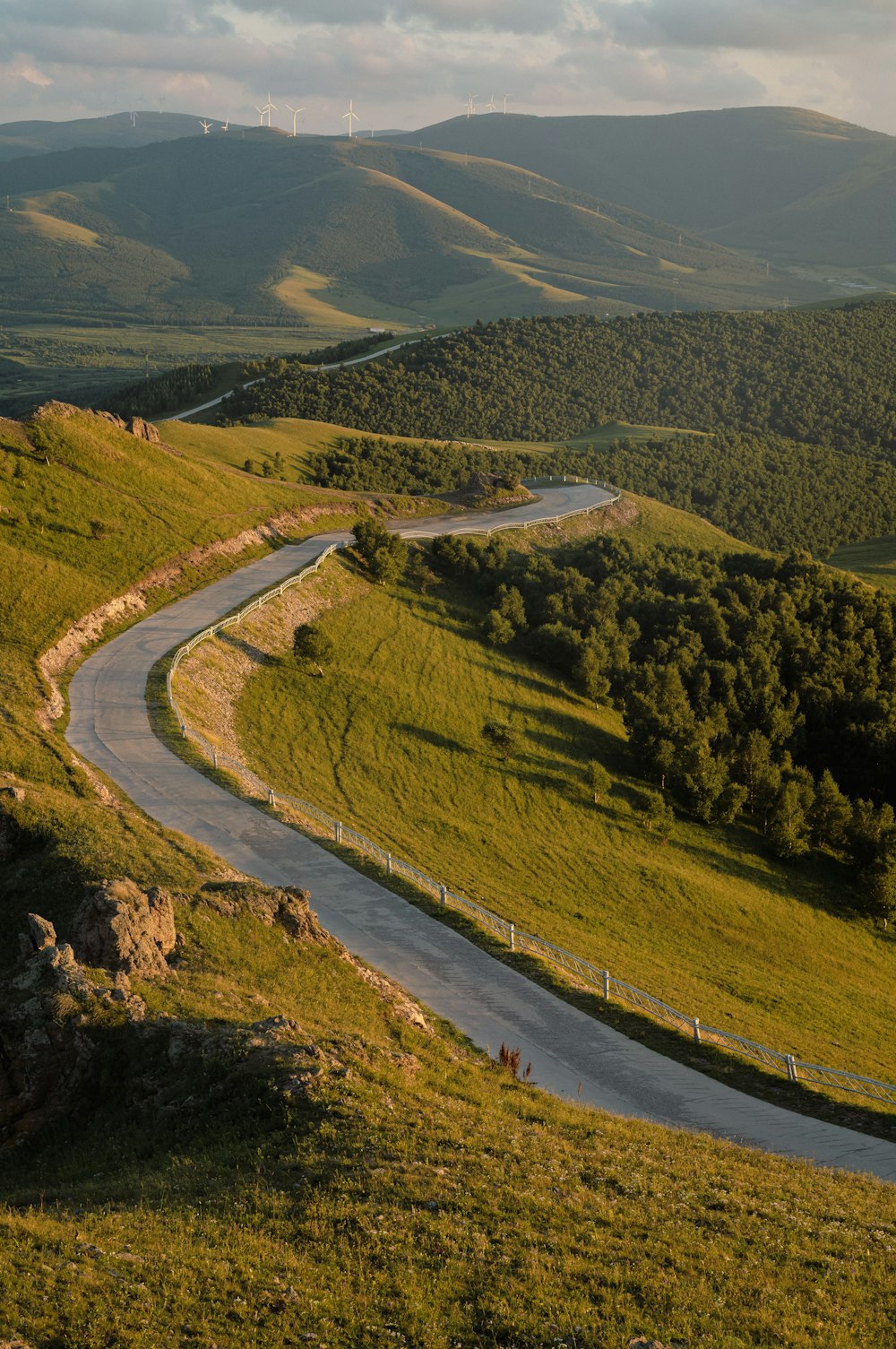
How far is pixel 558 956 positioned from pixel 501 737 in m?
19.6

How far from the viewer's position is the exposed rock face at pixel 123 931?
696 inches

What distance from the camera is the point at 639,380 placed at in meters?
159

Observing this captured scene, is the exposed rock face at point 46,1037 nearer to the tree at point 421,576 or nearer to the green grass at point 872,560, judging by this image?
the tree at point 421,576

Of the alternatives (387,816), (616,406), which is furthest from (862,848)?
(616,406)

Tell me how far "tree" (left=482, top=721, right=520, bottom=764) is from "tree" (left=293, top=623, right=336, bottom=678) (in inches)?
326

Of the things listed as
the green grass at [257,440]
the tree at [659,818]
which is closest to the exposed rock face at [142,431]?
the green grass at [257,440]

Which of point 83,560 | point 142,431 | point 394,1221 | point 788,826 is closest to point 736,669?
point 788,826

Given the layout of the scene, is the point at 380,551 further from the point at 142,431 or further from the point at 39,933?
the point at 39,933

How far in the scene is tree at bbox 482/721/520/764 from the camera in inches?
1777

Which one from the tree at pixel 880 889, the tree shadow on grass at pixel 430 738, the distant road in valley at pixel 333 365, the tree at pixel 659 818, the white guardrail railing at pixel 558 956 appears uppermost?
the distant road in valley at pixel 333 365

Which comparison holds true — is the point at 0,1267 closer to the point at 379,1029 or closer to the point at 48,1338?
the point at 48,1338

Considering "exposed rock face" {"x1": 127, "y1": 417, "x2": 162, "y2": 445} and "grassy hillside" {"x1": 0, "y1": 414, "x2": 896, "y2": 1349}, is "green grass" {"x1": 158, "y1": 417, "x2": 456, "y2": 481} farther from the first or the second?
"grassy hillside" {"x1": 0, "y1": 414, "x2": 896, "y2": 1349}

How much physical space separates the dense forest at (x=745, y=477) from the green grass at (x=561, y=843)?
4950 cm

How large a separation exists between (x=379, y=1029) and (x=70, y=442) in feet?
154
